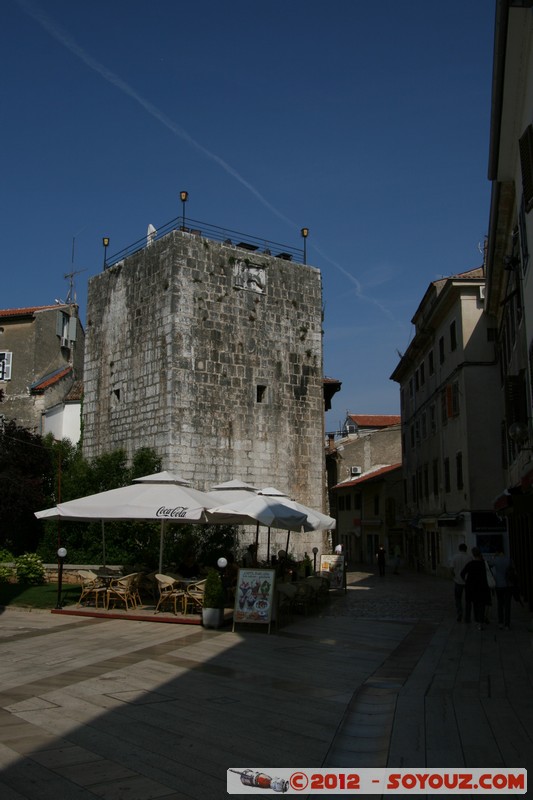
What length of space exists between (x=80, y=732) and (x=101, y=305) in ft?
72.8

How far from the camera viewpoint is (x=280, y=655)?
1134 cm

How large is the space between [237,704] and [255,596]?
5856 millimetres

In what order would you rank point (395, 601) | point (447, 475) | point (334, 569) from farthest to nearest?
point (447, 475)
point (334, 569)
point (395, 601)

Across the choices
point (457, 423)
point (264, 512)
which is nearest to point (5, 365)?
point (457, 423)

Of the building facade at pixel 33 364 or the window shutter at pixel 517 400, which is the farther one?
the building facade at pixel 33 364

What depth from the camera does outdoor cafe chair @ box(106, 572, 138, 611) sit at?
53.1ft

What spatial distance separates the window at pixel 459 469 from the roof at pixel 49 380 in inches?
725

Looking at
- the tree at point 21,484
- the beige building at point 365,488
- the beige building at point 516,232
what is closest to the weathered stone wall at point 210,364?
the tree at point 21,484

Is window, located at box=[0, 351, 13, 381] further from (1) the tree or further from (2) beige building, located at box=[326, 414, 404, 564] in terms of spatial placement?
(2) beige building, located at box=[326, 414, 404, 564]

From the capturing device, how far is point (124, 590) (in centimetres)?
1623

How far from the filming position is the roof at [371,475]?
47.8 meters

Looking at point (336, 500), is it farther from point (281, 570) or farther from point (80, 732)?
point (80, 732)

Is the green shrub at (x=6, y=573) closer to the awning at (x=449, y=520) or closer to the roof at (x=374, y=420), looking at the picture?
the awning at (x=449, y=520)

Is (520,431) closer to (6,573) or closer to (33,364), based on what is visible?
(6,573)
